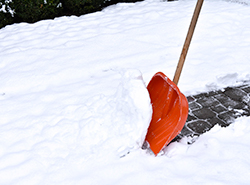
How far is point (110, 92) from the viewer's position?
303 cm

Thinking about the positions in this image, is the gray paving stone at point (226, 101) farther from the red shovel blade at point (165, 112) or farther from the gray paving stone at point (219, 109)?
the red shovel blade at point (165, 112)

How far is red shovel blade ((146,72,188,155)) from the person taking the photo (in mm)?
2082

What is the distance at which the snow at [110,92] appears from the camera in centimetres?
208

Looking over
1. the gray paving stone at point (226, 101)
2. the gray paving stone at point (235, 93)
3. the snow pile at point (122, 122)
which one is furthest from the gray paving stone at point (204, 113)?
the snow pile at point (122, 122)

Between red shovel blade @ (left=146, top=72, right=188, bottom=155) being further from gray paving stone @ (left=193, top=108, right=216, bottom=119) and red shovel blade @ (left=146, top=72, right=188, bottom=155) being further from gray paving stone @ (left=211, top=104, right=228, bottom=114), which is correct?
gray paving stone @ (left=211, top=104, right=228, bottom=114)

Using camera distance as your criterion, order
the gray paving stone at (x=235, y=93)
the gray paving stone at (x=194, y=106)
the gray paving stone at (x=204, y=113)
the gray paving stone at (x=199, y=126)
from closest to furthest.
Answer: the gray paving stone at (x=199, y=126)
the gray paving stone at (x=204, y=113)
the gray paving stone at (x=194, y=106)
the gray paving stone at (x=235, y=93)

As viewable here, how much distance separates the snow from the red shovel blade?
15 centimetres

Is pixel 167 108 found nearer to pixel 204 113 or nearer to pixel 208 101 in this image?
pixel 204 113

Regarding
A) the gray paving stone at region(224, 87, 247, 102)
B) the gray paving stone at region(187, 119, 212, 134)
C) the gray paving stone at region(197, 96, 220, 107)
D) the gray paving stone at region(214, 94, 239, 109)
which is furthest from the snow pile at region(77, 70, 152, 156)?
the gray paving stone at region(224, 87, 247, 102)

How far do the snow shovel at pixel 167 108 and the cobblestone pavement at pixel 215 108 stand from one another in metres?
0.27

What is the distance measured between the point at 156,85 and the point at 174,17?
3.17m

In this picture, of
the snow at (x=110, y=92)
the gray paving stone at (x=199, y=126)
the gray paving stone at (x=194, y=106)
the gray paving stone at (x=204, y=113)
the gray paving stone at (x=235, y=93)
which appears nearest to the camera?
the snow at (x=110, y=92)

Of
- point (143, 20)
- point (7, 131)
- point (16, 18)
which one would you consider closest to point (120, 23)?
point (143, 20)

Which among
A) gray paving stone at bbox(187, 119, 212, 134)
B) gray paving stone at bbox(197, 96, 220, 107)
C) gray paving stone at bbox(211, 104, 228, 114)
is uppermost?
gray paving stone at bbox(197, 96, 220, 107)
